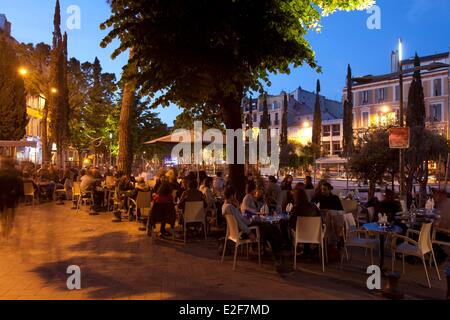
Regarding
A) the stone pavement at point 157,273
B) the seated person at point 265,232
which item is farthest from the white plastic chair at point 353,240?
the seated person at point 265,232

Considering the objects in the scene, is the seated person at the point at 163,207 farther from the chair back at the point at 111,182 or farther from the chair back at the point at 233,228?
the chair back at the point at 111,182

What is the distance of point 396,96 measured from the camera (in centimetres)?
5294

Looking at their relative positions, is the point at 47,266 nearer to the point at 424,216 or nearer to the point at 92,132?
the point at 424,216

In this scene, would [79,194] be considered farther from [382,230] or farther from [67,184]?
[382,230]

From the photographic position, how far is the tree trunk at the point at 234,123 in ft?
32.6

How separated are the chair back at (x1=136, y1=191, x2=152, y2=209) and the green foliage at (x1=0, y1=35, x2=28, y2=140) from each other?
69.7 ft

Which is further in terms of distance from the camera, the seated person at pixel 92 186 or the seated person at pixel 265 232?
the seated person at pixel 92 186

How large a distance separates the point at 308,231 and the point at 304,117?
6396cm

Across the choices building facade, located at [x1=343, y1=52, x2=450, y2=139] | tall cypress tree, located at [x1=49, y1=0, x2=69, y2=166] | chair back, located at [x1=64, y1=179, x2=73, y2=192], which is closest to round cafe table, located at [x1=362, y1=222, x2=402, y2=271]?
chair back, located at [x1=64, y1=179, x2=73, y2=192]


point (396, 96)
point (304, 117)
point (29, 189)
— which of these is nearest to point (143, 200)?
point (29, 189)

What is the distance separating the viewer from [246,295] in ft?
17.6

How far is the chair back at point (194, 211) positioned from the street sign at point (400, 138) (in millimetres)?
4766

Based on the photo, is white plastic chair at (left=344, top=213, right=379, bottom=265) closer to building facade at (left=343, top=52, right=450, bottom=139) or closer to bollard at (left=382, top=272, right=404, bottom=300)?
bollard at (left=382, top=272, right=404, bottom=300)
